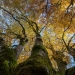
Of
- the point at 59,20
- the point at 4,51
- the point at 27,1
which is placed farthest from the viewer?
the point at 27,1

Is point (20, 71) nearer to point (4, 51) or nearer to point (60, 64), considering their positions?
point (4, 51)

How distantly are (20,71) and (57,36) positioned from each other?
12368 millimetres

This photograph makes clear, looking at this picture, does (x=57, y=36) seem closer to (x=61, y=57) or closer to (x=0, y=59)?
(x=61, y=57)

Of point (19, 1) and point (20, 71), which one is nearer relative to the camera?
point (20, 71)

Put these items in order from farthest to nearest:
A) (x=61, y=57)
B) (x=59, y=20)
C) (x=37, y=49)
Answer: (x=59, y=20) < (x=61, y=57) < (x=37, y=49)

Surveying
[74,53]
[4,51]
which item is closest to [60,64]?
[74,53]

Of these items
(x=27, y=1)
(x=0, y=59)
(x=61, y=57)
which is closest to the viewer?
(x=0, y=59)

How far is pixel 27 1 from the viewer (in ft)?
46.9

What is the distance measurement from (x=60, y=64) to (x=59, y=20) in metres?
4.91

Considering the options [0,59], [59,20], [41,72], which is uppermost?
[59,20]

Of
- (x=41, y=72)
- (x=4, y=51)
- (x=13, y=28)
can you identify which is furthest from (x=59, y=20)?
(x=41, y=72)

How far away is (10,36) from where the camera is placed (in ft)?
47.2

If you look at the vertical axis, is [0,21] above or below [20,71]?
above

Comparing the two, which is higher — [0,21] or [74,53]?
[0,21]
